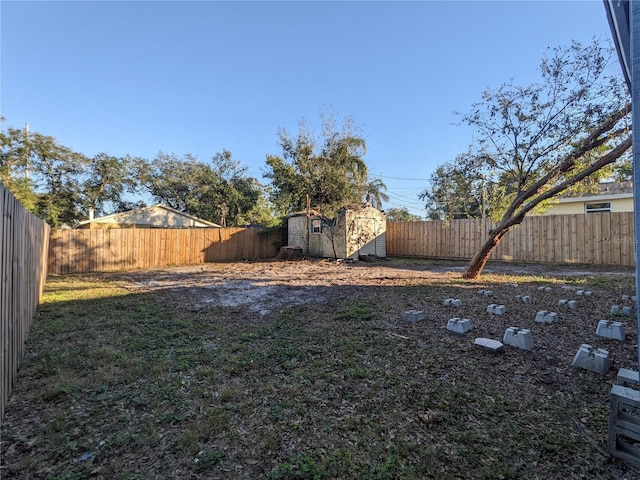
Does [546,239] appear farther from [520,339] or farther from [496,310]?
[520,339]

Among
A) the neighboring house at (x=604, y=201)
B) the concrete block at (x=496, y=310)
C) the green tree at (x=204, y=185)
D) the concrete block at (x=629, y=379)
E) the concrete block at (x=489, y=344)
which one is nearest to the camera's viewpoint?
the concrete block at (x=629, y=379)

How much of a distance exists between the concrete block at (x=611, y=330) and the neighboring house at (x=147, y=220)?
1870 cm

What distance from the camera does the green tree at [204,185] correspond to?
22.0 metres

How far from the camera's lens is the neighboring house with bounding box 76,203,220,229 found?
16.0 meters

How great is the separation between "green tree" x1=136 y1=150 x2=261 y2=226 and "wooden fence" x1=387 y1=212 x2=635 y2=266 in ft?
43.5

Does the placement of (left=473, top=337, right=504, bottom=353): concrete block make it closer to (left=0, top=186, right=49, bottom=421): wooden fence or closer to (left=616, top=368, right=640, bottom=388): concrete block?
(left=616, top=368, right=640, bottom=388): concrete block

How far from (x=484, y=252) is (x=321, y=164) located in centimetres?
871

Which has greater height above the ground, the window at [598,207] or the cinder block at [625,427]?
the window at [598,207]

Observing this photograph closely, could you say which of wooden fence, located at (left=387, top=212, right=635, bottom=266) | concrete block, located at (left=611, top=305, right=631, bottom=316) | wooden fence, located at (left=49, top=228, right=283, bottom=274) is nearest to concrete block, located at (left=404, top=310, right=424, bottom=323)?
concrete block, located at (left=611, top=305, right=631, bottom=316)

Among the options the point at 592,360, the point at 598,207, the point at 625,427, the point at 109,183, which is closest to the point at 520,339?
the point at 592,360

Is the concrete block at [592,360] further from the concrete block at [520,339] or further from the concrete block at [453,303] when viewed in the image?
the concrete block at [453,303]

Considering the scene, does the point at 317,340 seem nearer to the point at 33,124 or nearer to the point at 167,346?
the point at 167,346

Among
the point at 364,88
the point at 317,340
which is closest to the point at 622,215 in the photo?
the point at 364,88

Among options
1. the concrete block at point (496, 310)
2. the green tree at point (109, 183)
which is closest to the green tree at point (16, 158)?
the green tree at point (109, 183)
